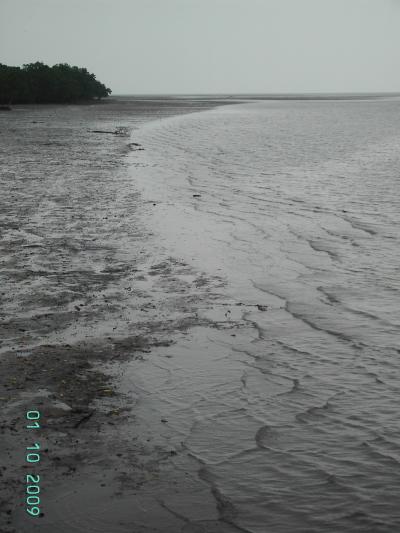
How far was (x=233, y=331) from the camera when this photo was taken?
26.7 ft

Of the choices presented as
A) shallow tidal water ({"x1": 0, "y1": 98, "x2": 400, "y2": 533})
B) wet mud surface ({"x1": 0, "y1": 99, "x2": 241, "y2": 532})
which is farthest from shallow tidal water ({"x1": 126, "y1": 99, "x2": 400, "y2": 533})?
wet mud surface ({"x1": 0, "y1": 99, "x2": 241, "y2": 532})

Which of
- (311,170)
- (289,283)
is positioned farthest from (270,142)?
(289,283)

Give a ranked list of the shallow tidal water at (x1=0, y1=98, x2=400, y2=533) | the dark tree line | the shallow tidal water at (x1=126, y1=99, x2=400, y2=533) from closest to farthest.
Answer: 1. the shallow tidal water at (x1=0, y1=98, x2=400, y2=533)
2. the shallow tidal water at (x1=126, y1=99, x2=400, y2=533)
3. the dark tree line

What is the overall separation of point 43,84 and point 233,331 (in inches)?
3829

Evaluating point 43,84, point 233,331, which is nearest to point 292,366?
point 233,331

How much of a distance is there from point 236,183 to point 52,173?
20.2 ft

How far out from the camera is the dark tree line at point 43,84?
3346 inches

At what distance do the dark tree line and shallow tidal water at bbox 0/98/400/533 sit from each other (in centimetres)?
7087

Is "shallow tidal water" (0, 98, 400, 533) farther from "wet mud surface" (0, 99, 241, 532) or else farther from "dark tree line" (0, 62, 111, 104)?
"dark tree line" (0, 62, 111, 104)

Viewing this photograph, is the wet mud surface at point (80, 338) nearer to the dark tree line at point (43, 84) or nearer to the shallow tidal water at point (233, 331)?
the shallow tidal water at point (233, 331)

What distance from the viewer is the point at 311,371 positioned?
697 cm

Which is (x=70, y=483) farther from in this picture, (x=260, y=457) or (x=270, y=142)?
(x=270, y=142)

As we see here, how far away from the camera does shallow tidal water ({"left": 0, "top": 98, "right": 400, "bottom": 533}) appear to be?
4672mm

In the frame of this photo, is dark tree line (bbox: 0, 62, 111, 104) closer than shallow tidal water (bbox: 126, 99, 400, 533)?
No
